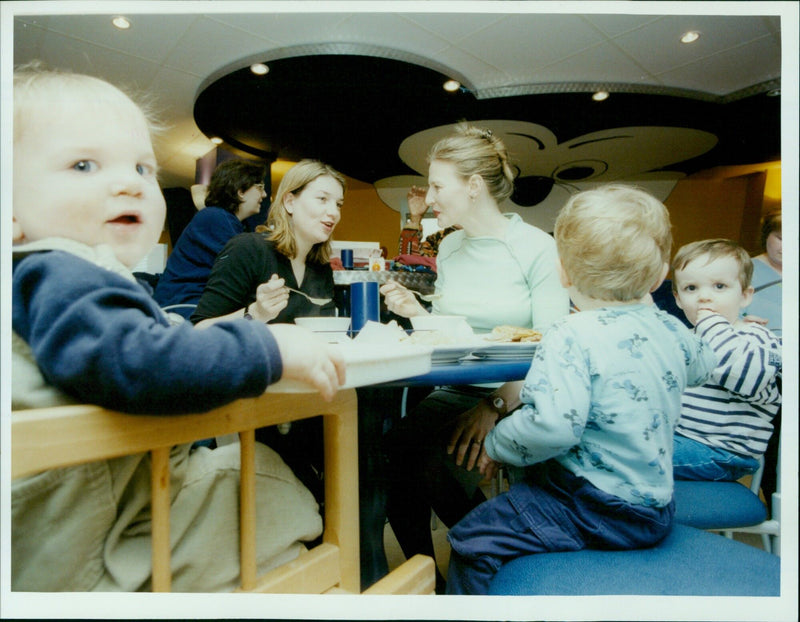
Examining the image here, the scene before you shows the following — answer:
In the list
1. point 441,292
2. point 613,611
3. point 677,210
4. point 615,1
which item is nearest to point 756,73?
point 677,210

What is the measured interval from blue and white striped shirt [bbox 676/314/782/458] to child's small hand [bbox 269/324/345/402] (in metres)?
0.90

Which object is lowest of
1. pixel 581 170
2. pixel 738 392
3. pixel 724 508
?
pixel 724 508

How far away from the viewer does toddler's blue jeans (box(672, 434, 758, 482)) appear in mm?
1002

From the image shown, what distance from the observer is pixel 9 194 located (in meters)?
0.69

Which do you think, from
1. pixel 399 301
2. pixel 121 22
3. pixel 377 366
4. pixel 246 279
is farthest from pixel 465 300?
pixel 121 22

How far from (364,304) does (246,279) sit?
15.8 inches

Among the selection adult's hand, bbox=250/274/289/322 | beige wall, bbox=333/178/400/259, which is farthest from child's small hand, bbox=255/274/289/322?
beige wall, bbox=333/178/400/259

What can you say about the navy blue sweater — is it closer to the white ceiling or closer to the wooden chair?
the wooden chair

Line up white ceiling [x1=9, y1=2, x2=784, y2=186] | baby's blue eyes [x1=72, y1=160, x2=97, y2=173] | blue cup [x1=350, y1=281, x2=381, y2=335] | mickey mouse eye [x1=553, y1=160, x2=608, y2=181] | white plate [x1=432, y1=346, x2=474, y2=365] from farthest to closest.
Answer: mickey mouse eye [x1=553, y1=160, x2=608, y2=181], blue cup [x1=350, y1=281, x2=381, y2=335], white ceiling [x1=9, y1=2, x2=784, y2=186], white plate [x1=432, y1=346, x2=474, y2=365], baby's blue eyes [x1=72, y1=160, x2=97, y2=173]

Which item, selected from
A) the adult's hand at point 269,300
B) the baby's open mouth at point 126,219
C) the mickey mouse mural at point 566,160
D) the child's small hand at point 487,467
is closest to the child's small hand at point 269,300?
the adult's hand at point 269,300

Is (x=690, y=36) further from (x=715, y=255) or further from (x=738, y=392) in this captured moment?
(x=738, y=392)

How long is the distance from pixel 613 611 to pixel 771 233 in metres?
0.87

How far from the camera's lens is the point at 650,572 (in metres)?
0.65

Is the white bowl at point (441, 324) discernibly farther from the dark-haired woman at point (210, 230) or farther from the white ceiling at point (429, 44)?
the dark-haired woman at point (210, 230)
